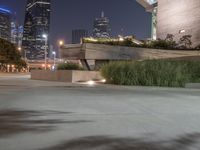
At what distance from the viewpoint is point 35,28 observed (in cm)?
18750

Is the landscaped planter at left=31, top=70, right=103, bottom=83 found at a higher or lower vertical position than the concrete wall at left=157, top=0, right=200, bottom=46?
lower

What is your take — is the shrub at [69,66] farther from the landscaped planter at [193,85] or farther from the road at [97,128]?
the road at [97,128]

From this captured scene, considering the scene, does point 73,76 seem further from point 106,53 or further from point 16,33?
point 16,33

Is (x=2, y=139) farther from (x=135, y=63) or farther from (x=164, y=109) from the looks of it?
(x=135, y=63)

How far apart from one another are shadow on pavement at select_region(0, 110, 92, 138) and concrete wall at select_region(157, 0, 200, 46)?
123ft

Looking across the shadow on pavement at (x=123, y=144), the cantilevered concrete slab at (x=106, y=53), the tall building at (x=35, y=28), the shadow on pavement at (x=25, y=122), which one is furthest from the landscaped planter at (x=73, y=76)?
the tall building at (x=35, y=28)

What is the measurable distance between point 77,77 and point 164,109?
60.5 ft

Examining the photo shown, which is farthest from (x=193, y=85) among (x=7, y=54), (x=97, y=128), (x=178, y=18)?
(x=7, y=54)

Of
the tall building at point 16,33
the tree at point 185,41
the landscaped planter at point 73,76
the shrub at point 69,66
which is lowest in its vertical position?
the landscaped planter at point 73,76

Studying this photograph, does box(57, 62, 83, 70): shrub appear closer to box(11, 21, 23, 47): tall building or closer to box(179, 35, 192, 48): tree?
box(179, 35, 192, 48): tree

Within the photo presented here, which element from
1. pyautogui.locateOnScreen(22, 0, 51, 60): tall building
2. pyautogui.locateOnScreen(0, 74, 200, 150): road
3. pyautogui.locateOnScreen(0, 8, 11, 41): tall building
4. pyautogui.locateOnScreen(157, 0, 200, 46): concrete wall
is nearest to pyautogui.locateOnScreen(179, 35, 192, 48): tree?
pyautogui.locateOnScreen(157, 0, 200, 46): concrete wall

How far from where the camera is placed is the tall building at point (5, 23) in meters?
179

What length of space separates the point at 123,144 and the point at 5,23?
7343 inches

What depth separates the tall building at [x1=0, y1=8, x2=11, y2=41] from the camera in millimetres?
179462
